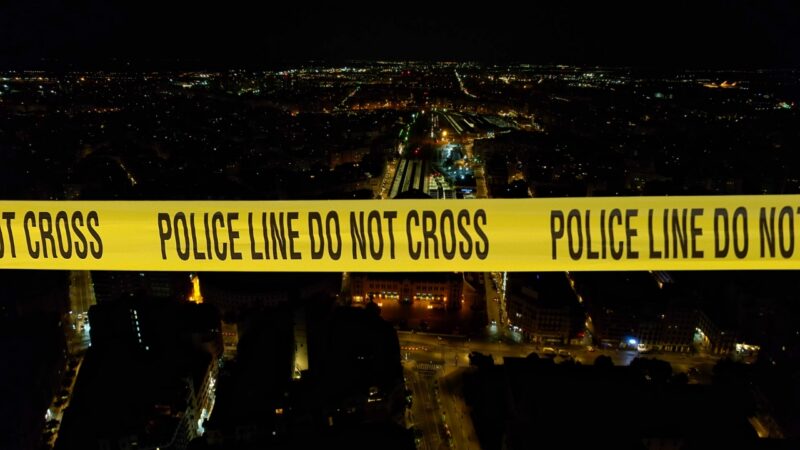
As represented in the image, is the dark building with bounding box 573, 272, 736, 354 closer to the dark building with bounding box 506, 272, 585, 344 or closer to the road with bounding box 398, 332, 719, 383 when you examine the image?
the road with bounding box 398, 332, 719, 383

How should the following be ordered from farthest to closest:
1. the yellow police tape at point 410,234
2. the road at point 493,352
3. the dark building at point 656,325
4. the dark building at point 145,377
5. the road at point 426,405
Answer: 1. the dark building at point 656,325
2. the road at point 493,352
3. the road at point 426,405
4. the dark building at point 145,377
5. the yellow police tape at point 410,234

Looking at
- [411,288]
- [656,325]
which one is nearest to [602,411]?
[656,325]

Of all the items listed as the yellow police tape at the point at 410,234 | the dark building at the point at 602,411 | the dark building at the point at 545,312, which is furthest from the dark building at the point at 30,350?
the dark building at the point at 545,312

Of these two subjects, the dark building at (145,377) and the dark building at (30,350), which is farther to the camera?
the dark building at (30,350)

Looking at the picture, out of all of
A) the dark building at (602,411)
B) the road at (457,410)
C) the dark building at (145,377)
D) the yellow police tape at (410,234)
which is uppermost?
the yellow police tape at (410,234)

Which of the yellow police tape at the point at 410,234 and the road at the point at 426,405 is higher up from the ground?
the yellow police tape at the point at 410,234

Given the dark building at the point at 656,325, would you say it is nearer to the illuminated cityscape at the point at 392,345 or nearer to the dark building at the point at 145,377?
the illuminated cityscape at the point at 392,345

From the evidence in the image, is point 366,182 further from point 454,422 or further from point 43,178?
point 454,422

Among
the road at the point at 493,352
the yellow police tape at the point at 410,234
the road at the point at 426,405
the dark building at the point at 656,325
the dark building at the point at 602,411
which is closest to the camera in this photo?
the yellow police tape at the point at 410,234
